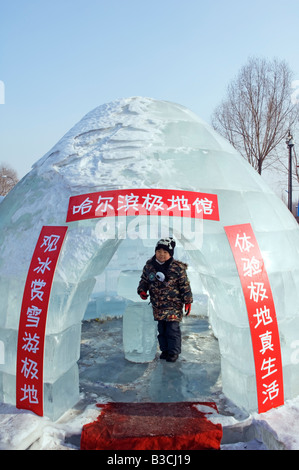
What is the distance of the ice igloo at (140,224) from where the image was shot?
3.09m

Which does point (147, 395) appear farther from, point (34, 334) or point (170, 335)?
point (34, 334)

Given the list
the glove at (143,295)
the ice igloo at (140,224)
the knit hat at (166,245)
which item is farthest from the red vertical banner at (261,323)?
the glove at (143,295)

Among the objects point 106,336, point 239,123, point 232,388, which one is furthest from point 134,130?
point 239,123

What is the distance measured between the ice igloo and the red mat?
1.46 ft

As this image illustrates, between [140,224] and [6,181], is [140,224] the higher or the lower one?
the lower one

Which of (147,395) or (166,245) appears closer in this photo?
(147,395)

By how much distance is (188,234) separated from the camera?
3225 millimetres

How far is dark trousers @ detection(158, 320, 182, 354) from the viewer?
4120 mm

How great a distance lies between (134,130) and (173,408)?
2.99 metres

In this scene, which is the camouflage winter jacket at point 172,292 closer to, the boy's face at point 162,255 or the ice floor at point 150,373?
the boy's face at point 162,255

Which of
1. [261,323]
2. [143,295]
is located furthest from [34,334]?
[261,323]

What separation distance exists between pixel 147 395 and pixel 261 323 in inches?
59.0

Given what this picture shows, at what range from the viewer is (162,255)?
405 cm

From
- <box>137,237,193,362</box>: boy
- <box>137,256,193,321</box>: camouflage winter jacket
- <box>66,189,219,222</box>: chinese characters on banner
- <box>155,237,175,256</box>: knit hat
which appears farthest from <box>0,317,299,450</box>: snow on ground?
<box>66,189,219,222</box>: chinese characters on banner
